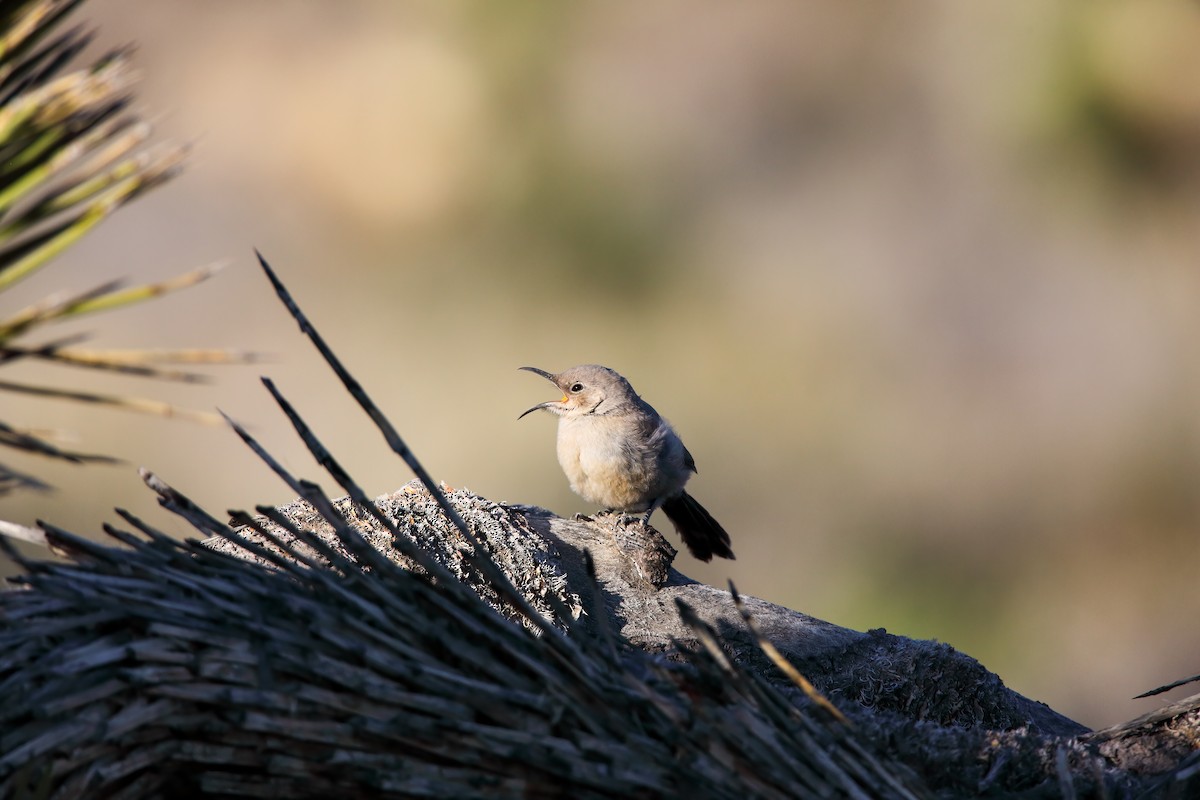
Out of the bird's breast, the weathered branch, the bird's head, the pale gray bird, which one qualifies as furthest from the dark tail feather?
the weathered branch

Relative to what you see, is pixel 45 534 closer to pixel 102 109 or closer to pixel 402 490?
pixel 102 109

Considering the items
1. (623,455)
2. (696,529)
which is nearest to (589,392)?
(623,455)

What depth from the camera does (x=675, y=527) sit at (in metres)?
5.71

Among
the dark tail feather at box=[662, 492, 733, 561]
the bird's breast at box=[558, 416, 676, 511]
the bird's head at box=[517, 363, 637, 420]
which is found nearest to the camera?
the bird's breast at box=[558, 416, 676, 511]

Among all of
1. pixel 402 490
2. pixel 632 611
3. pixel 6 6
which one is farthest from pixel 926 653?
pixel 6 6

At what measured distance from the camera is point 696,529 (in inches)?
225

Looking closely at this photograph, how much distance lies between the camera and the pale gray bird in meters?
5.20

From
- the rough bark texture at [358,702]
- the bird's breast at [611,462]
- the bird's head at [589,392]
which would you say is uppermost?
the bird's head at [589,392]

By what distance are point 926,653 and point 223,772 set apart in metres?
2.04

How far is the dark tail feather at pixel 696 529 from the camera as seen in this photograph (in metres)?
5.70

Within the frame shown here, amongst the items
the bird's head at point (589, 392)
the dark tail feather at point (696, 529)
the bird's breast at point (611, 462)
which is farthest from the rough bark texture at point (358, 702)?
the dark tail feather at point (696, 529)

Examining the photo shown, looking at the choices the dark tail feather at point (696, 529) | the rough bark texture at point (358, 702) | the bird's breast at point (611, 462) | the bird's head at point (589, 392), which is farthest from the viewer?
the dark tail feather at point (696, 529)

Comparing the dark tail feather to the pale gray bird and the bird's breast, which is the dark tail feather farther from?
the bird's breast

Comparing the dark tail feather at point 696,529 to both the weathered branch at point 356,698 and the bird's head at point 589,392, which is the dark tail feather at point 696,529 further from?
the weathered branch at point 356,698
